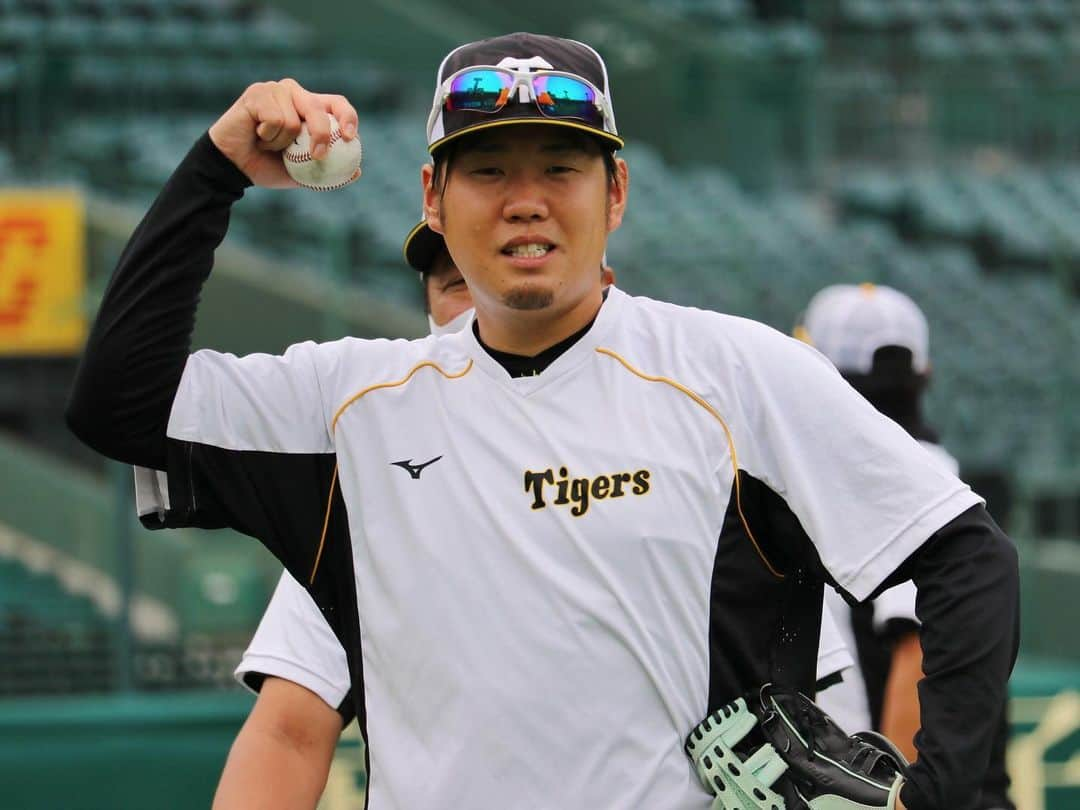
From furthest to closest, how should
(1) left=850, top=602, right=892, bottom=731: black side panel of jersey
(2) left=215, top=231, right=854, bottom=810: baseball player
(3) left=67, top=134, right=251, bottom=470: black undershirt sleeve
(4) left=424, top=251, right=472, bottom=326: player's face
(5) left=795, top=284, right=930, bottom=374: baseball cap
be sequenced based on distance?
(5) left=795, top=284, right=930, bottom=374: baseball cap → (1) left=850, top=602, right=892, bottom=731: black side panel of jersey → (4) left=424, top=251, right=472, bottom=326: player's face → (2) left=215, top=231, right=854, bottom=810: baseball player → (3) left=67, top=134, right=251, bottom=470: black undershirt sleeve

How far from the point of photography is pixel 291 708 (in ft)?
9.52

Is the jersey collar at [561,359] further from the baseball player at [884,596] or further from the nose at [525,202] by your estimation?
the baseball player at [884,596]

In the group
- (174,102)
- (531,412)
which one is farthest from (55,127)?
(531,412)

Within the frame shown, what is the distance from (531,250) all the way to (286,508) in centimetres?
51

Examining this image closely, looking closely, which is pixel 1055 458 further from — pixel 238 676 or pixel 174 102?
pixel 174 102

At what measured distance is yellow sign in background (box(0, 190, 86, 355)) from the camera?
8102mm

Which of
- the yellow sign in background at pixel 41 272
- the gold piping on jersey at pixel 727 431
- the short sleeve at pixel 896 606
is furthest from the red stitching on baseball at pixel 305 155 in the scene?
the yellow sign in background at pixel 41 272

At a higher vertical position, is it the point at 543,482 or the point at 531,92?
the point at 531,92

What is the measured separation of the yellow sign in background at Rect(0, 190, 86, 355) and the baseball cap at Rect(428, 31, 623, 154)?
5.80 metres

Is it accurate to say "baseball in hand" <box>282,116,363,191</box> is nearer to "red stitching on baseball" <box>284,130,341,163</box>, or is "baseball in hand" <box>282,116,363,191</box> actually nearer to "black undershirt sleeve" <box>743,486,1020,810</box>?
"red stitching on baseball" <box>284,130,341,163</box>

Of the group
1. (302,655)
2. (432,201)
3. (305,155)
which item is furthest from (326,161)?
(302,655)

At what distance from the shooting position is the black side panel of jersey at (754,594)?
2.25 metres

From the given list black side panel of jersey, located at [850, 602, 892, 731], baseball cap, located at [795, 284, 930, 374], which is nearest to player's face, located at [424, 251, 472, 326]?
baseball cap, located at [795, 284, 930, 374]

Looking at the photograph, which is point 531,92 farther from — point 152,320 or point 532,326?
point 152,320
